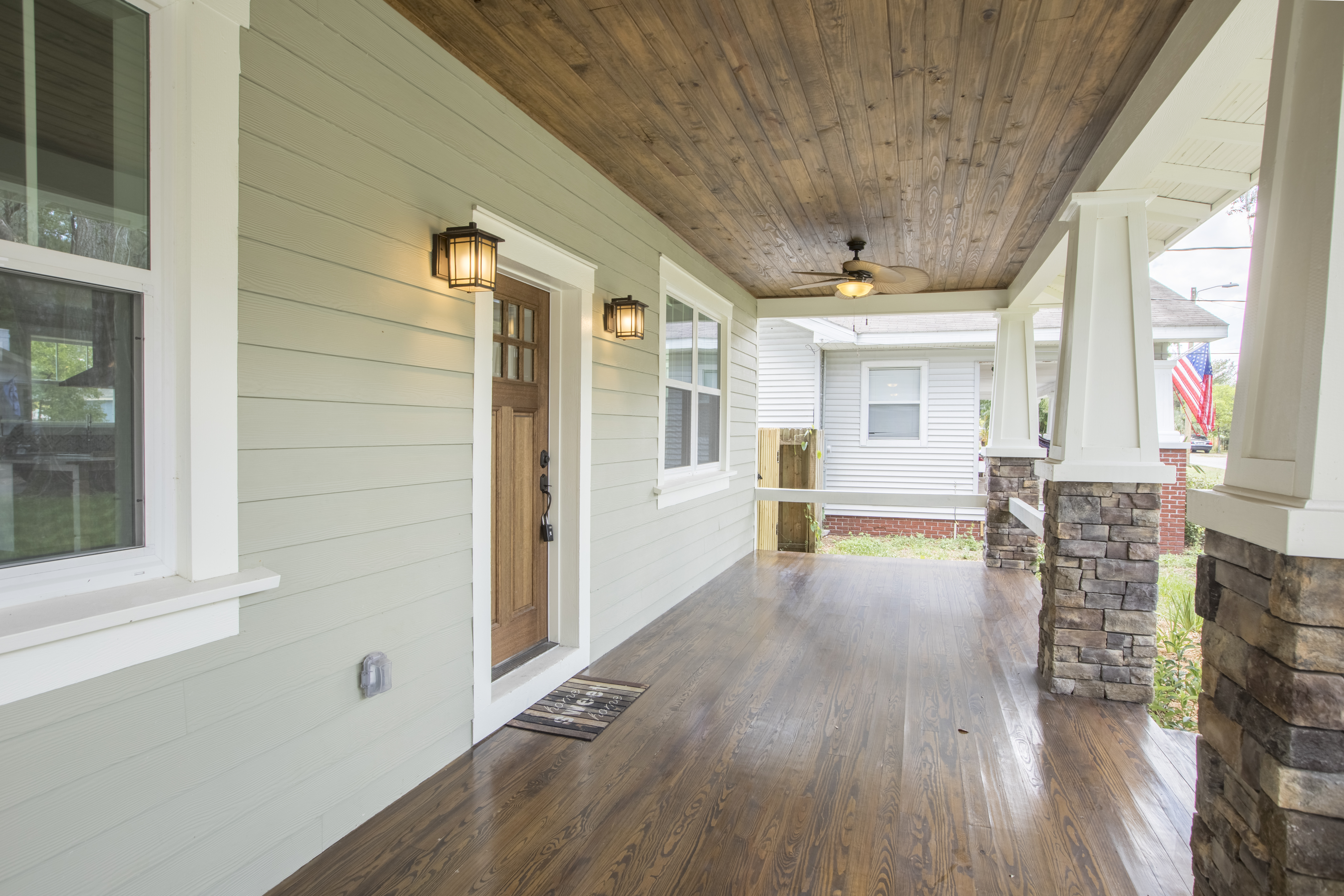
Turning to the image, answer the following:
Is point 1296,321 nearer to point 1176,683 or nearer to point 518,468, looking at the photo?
point 518,468

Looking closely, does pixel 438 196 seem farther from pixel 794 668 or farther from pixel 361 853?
pixel 794 668

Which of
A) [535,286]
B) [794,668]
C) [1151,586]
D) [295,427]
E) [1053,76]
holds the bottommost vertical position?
[794,668]

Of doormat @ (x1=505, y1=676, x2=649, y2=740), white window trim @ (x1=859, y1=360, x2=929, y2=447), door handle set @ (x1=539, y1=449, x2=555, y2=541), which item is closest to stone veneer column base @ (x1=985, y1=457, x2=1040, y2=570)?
white window trim @ (x1=859, y1=360, x2=929, y2=447)

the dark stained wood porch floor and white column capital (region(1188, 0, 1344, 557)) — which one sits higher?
white column capital (region(1188, 0, 1344, 557))

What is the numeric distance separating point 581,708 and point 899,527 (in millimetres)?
8318

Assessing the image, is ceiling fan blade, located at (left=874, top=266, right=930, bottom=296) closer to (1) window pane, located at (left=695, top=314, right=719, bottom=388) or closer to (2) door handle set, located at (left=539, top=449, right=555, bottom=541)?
(1) window pane, located at (left=695, top=314, right=719, bottom=388)

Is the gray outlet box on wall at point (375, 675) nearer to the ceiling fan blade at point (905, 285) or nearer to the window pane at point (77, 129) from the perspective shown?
the window pane at point (77, 129)

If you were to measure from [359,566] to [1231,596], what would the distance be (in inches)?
93.6

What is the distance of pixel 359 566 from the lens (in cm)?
224

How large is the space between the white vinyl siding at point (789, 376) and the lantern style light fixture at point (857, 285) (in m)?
5.14

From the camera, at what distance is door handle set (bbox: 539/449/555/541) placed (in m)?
3.65

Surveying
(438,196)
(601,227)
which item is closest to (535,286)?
(601,227)

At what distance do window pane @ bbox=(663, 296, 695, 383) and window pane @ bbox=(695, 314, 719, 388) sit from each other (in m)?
0.15

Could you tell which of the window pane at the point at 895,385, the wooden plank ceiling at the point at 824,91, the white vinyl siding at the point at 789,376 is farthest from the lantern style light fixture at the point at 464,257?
the window pane at the point at 895,385
